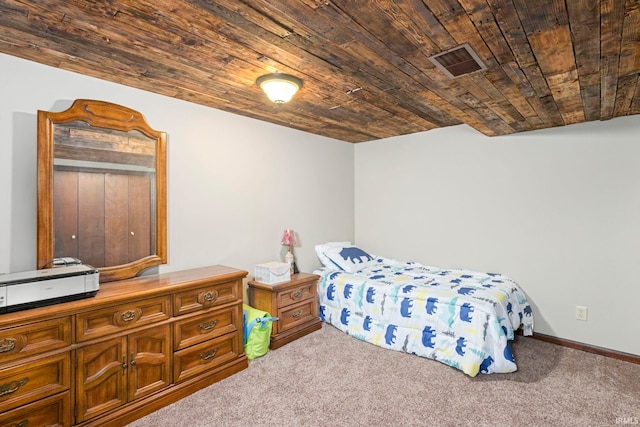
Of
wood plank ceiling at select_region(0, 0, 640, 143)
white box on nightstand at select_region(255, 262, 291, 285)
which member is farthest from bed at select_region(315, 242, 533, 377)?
wood plank ceiling at select_region(0, 0, 640, 143)

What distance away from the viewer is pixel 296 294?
10.6 ft

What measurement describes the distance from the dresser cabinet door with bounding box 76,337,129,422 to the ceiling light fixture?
1.82 metres

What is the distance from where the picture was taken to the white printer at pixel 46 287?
1.66 meters

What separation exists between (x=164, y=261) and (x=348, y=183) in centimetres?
262

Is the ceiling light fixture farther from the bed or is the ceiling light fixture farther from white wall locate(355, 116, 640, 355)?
white wall locate(355, 116, 640, 355)

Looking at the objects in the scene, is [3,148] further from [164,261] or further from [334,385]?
[334,385]

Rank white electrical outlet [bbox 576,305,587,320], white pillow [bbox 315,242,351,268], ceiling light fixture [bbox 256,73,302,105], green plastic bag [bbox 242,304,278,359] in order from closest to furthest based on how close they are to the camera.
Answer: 1. ceiling light fixture [bbox 256,73,302,105]
2. green plastic bag [bbox 242,304,278,359]
3. white electrical outlet [bbox 576,305,587,320]
4. white pillow [bbox 315,242,351,268]

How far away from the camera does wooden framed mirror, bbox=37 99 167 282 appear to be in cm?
209

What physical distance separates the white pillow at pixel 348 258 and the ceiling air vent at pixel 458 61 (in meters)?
2.32

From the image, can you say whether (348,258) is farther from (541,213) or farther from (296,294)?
(541,213)

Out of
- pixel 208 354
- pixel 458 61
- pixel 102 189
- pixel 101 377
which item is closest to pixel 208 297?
pixel 208 354

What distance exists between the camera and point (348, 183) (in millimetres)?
4535

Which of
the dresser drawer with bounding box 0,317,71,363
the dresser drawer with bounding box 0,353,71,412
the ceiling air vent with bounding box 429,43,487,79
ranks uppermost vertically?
the ceiling air vent with bounding box 429,43,487,79

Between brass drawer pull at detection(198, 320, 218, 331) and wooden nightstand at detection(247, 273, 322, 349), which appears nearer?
brass drawer pull at detection(198, 320, 218, 331)
